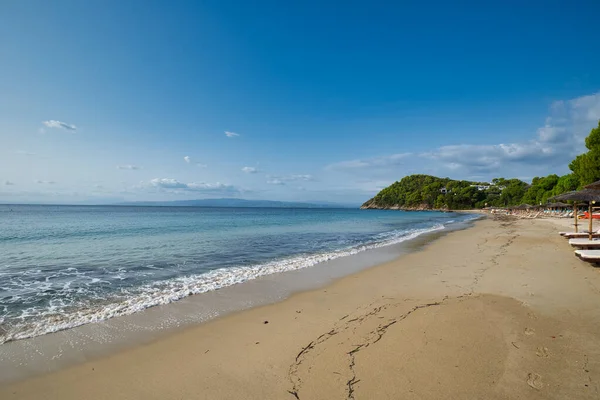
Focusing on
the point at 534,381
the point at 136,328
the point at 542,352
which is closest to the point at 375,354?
the point at 534,381

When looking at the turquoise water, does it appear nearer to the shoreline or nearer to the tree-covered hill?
the shoreline

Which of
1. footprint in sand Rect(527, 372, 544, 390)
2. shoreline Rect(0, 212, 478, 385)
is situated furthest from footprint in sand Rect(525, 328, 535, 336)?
shoreline Rect(0, 212, 478, 385)

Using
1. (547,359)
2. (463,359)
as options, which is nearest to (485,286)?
(547,359)

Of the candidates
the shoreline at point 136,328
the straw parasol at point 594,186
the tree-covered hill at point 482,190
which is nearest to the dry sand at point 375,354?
the shoreline at point 136,328

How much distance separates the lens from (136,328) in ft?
18.8

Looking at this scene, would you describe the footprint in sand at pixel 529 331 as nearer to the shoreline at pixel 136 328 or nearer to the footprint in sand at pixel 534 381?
the footprint in sand at pixel 534 381

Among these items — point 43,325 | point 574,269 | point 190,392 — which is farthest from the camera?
point 574,269

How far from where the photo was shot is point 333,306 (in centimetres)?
681

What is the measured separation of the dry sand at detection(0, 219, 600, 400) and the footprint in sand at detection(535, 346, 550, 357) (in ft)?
0.05

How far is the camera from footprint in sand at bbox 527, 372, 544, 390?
137 inches

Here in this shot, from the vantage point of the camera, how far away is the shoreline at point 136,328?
14.8 feet

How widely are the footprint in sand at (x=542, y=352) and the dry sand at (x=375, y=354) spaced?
0.05 ft

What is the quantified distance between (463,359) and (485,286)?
4803 mm

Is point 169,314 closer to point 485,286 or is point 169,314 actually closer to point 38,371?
point 38,371
